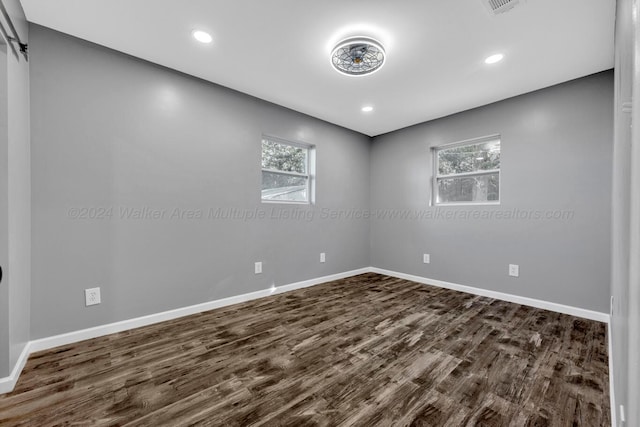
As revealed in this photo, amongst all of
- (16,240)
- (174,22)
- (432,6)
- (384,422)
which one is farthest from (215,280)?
(432,6)

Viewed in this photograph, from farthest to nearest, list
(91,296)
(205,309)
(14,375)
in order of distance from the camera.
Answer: (205,309), (91,296), (14,375)

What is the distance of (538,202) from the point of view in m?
2.95

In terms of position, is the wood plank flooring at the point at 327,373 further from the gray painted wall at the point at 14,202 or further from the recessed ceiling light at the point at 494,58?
the recessed ceiling light at the point at 494,58

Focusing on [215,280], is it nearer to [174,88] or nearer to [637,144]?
[174,88]

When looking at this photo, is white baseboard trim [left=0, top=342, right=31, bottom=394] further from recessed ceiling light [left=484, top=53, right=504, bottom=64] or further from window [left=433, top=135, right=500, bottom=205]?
window [left=433, top=135, right=500, bottom=205]

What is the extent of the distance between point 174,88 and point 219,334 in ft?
7.89

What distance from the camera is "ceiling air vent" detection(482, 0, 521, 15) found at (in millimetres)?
1693

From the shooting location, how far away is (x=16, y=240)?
1.66 m

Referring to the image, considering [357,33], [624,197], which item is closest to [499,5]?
[357,33]

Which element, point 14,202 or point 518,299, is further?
point 518,299

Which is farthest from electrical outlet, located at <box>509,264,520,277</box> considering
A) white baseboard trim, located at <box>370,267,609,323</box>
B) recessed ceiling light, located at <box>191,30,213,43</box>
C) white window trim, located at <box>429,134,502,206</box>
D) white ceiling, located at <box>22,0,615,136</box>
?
recessed ceiling light, located at <box>191,30,213,43</box>

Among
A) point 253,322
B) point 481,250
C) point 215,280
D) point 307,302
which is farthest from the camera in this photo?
point 481,250

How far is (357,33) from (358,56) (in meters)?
0.20

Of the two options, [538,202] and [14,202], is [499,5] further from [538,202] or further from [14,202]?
[14,202]
